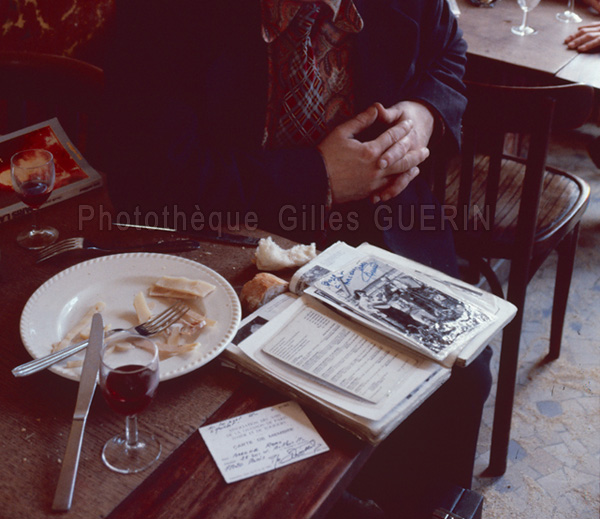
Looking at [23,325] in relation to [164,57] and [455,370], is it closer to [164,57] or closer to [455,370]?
[164,57]

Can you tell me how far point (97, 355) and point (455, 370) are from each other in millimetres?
785

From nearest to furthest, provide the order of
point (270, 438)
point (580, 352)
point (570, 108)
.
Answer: point (270, 438) → point (570, 108) → point (580, 352)

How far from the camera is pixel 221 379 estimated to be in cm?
94

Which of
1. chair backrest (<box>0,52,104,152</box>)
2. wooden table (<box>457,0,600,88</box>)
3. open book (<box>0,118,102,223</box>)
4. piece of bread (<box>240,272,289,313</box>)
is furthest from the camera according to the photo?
wooden table (<box>457,0,600,88</box>)

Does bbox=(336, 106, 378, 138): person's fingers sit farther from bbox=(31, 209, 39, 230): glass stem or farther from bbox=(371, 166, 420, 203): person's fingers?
bbox=(31, 209, 39, 230): glass stem

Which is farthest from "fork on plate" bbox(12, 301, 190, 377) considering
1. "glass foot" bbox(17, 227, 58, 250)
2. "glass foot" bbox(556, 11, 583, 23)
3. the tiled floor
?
"glass foot" bbox(556, 11, 583, 23)

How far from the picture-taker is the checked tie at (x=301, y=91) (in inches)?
52.4

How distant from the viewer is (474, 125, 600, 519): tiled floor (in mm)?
1782

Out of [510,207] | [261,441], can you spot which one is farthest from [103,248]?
[510,207]

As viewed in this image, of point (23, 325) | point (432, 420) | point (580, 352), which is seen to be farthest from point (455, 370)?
point (580, 352)

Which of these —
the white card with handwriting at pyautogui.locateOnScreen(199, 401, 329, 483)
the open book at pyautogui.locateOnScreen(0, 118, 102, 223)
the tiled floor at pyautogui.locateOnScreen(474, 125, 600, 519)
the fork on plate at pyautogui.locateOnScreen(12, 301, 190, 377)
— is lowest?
the tiled floor at pyautogui.locateOnScreen(474, 125, 600, 519)

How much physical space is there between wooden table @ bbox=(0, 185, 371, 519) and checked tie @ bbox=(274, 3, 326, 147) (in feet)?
2.08

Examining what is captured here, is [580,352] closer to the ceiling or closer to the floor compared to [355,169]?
closer to the floor

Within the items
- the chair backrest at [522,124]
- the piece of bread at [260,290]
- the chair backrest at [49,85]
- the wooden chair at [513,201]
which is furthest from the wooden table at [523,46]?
the piece of bread at [260,290]
